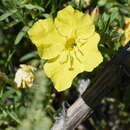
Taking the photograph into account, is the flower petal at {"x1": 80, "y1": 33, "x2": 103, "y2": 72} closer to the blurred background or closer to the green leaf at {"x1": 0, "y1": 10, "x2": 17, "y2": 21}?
the blurred background

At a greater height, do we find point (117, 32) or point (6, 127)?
point (117, 32)

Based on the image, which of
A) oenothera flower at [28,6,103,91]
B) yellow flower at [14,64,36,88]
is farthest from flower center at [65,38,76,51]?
yellow flower at [14,64,36,88]

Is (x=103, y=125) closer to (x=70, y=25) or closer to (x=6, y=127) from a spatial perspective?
(x=6, y=127)

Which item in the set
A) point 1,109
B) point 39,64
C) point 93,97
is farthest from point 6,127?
point 93,97

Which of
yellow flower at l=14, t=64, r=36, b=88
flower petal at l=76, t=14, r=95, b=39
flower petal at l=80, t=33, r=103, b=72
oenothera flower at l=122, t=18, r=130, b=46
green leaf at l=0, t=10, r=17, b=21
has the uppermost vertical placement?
green leaf at l=0, t=10, r=17, b=21

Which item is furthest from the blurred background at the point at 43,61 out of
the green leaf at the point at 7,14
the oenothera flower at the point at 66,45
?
the oenothera flower at the point at 66,45

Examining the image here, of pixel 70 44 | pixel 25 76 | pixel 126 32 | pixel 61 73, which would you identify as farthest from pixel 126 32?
pixel 25 76
